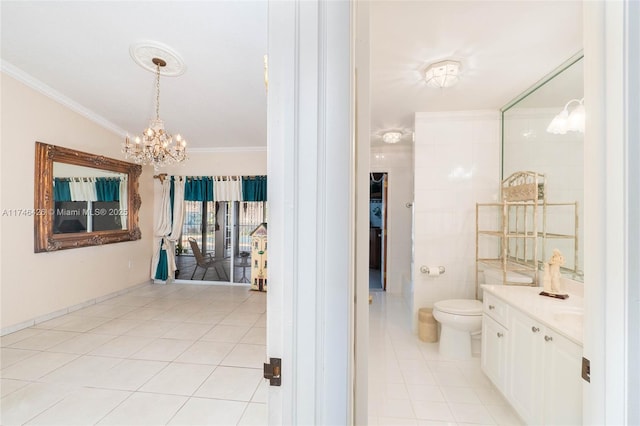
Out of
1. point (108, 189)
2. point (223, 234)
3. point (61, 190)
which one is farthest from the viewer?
point (223, 234)

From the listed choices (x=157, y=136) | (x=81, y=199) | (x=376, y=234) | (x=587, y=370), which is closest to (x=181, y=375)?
(x=157, y=136)

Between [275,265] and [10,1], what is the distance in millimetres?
3382

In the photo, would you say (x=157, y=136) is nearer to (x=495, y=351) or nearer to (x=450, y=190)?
(x=450, y=190)

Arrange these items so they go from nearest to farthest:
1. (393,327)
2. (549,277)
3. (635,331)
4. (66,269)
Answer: (635,331) → (549,277) → (393,327) → (66,269)

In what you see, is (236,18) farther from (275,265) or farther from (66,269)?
(66,269)

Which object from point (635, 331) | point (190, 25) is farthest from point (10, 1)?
point (635, 331)

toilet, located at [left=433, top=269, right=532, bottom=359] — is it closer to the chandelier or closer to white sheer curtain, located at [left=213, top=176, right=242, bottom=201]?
the chandelier

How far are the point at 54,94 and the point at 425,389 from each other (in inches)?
202

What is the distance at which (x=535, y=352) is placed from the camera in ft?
4.98

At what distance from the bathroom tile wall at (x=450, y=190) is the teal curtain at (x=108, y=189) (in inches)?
177

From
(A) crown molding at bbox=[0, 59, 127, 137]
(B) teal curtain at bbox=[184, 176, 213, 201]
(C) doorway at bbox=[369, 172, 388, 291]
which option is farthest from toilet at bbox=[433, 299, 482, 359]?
(A) crown molding at bbox=[0, 59, 127, 137]

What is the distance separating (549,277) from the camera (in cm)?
186

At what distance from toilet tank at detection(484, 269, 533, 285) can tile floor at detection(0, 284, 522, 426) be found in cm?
76

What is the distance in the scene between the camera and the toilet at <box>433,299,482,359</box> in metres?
2.39
